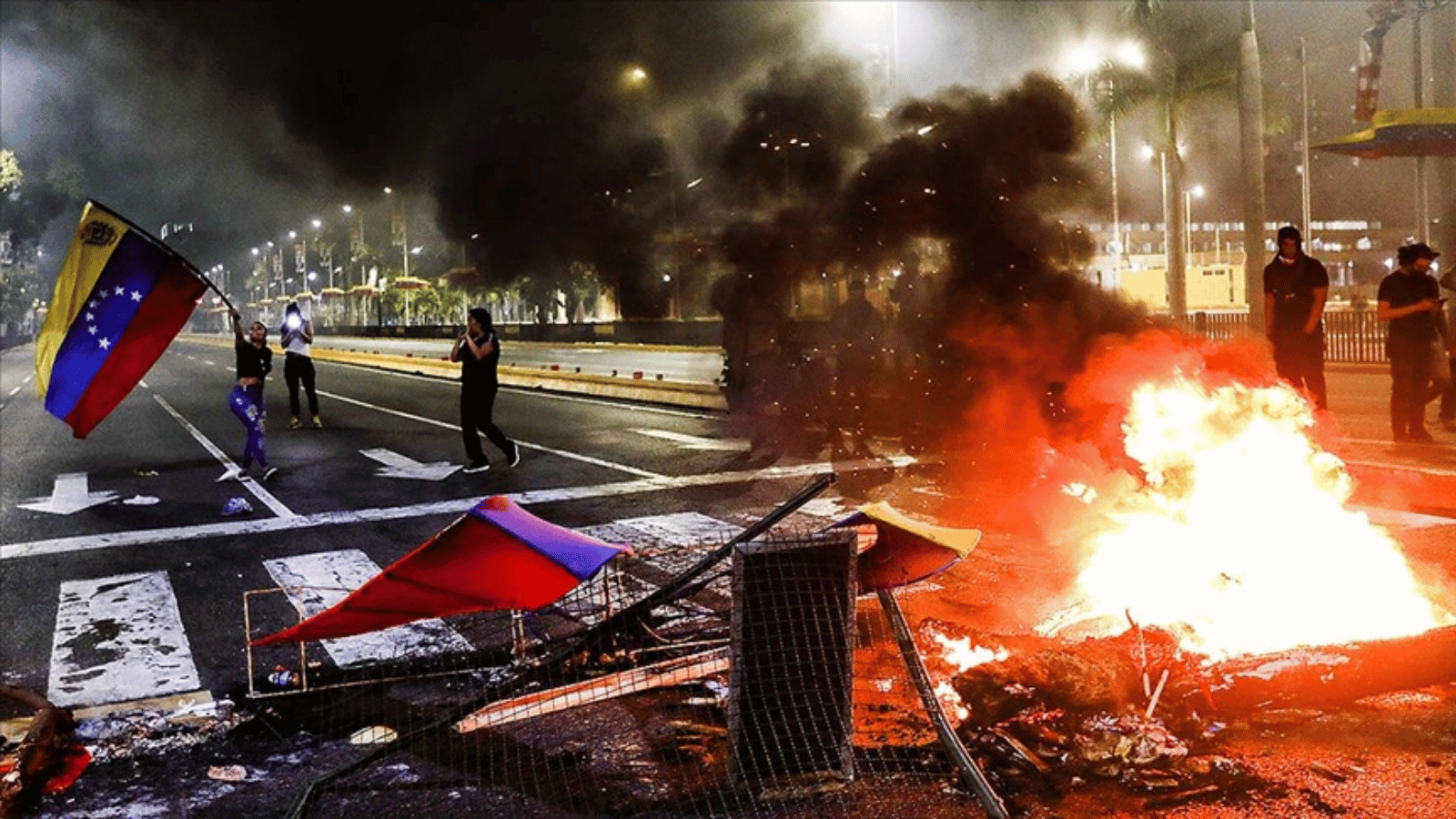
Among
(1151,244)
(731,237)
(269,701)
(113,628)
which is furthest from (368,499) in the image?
(1151,244)

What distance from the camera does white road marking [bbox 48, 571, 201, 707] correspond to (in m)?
5.11

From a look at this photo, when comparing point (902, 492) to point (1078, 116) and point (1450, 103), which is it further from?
point (1450, 103)

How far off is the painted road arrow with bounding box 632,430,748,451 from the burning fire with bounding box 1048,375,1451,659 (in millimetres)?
6849

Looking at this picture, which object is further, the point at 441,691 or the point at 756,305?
the point at 756,305

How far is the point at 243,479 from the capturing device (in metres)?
11.7

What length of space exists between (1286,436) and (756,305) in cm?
887

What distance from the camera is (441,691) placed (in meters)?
4.97

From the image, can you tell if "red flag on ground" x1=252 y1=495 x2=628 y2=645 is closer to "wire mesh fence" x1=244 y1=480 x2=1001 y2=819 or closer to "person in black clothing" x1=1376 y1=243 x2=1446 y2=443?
"wire mesh fence" x1=244 y1=480 x2=1001 y2=819

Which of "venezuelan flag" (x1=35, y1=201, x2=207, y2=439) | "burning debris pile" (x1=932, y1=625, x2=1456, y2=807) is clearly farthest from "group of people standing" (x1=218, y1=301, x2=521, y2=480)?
"burning debris pile" (x1=932, y1=625, x2=1456, y2=807)

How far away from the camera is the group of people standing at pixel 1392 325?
1027 cm

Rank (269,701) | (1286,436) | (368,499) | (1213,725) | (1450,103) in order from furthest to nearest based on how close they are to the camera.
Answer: (1450,103), (368,499), (1286,436), (269,701), (1213,725)

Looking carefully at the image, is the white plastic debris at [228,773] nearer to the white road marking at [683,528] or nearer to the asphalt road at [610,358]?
the white road marking at [683,528]

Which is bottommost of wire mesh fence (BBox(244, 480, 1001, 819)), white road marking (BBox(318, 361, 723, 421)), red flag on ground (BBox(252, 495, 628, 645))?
wire mesh fence (BBox(244, 480, 1001, 819))

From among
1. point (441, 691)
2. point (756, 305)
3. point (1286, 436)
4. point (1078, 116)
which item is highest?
point (1078, 116)
